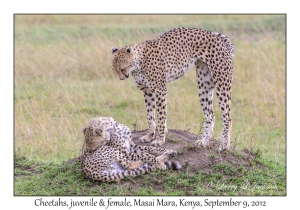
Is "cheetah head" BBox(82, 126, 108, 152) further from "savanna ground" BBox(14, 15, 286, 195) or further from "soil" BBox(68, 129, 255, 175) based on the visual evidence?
"soil" BBox(68, 129, 255, 175)

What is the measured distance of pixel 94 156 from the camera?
5453 mm

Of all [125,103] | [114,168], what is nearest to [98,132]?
[114,168]

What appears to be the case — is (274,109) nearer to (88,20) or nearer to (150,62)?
(150,62)

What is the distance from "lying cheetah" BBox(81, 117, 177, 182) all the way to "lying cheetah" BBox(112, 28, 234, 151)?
1.08 feet

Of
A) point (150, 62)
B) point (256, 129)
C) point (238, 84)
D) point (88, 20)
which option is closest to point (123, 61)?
point (150, 62)

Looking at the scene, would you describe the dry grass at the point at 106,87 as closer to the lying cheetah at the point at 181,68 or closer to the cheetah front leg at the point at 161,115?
the lying cheetah at the point at 181,68

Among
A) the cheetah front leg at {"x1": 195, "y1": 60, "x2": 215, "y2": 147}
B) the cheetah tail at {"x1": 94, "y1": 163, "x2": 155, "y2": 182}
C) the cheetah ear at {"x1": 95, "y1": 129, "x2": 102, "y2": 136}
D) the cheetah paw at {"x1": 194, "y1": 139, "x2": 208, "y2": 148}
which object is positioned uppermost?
the cheetah front leg at {"x1": 195, "y1": 60, "x2": 215, "y2": 147}

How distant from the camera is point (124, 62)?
5750mm

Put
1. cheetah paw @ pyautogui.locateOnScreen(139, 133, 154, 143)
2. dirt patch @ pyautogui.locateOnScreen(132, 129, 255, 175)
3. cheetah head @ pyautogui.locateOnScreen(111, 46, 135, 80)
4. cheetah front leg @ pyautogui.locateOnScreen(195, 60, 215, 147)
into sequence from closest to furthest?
dirt patch @ pyautogui.locateOnScreen(132, 129, 255, 175)
cheetah head @ pyautogui.locateOnScreen(111, 46, 135, 80)
cheetah paw @ pyautogui.locateOnScreen(139, 133, 154, 143)
cheetah front leg @ pyautogui.locateOnScreen(195, 60, 215, 147)

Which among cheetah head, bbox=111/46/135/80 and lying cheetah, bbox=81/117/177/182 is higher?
cheetah head, bbox=111/46/135/80

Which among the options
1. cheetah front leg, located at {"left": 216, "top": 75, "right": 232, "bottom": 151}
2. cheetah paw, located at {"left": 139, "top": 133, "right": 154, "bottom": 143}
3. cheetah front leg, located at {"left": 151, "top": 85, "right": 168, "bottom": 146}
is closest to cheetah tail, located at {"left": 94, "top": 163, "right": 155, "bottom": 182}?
cheetah front leg, located at {"left": 151, "top": 85, "right": 168, "bottom": 146}

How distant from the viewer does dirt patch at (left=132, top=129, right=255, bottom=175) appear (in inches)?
221
